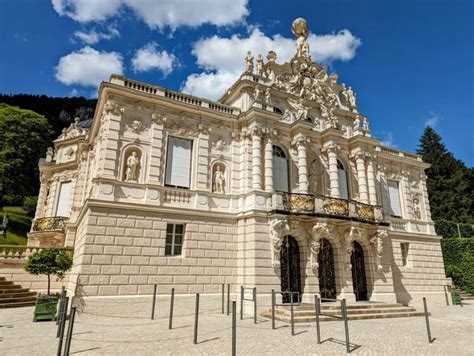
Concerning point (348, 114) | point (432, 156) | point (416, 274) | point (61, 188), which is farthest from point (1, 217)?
point (432, 156)

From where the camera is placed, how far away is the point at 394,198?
22969 millimetres

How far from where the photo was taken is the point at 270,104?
1903 cm

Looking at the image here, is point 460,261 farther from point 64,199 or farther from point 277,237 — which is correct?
point 64,199

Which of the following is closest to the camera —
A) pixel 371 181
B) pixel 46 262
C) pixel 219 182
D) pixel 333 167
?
pixel 46 262

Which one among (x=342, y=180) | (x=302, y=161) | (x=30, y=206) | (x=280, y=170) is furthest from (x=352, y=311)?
(x=30, y=206)

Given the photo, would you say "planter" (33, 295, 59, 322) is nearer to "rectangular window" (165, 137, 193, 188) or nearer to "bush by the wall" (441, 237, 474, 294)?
"rectangular window" (165, 137, 193, 188)

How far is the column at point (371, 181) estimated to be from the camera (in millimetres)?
20250

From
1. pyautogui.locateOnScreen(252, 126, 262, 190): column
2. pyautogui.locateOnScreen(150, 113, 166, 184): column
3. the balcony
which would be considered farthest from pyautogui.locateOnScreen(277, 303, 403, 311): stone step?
pyautogui.locateOnScreen(150, 113, 166, 184): column

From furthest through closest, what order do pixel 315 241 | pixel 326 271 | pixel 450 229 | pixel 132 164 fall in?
pixel 450 229, pixel 326 271, pixel 315 241, pixel 132 164

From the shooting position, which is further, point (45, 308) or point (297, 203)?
point (297, 203)

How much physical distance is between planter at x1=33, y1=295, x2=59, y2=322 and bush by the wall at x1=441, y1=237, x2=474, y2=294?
91.2 ft

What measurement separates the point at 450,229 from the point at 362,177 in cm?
1783

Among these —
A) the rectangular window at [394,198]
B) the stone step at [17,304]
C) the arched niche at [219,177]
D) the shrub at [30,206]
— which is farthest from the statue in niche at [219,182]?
A: the shrub at [30,206]

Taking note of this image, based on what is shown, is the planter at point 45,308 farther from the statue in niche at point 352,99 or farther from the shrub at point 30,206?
the shrub at point 30,206
